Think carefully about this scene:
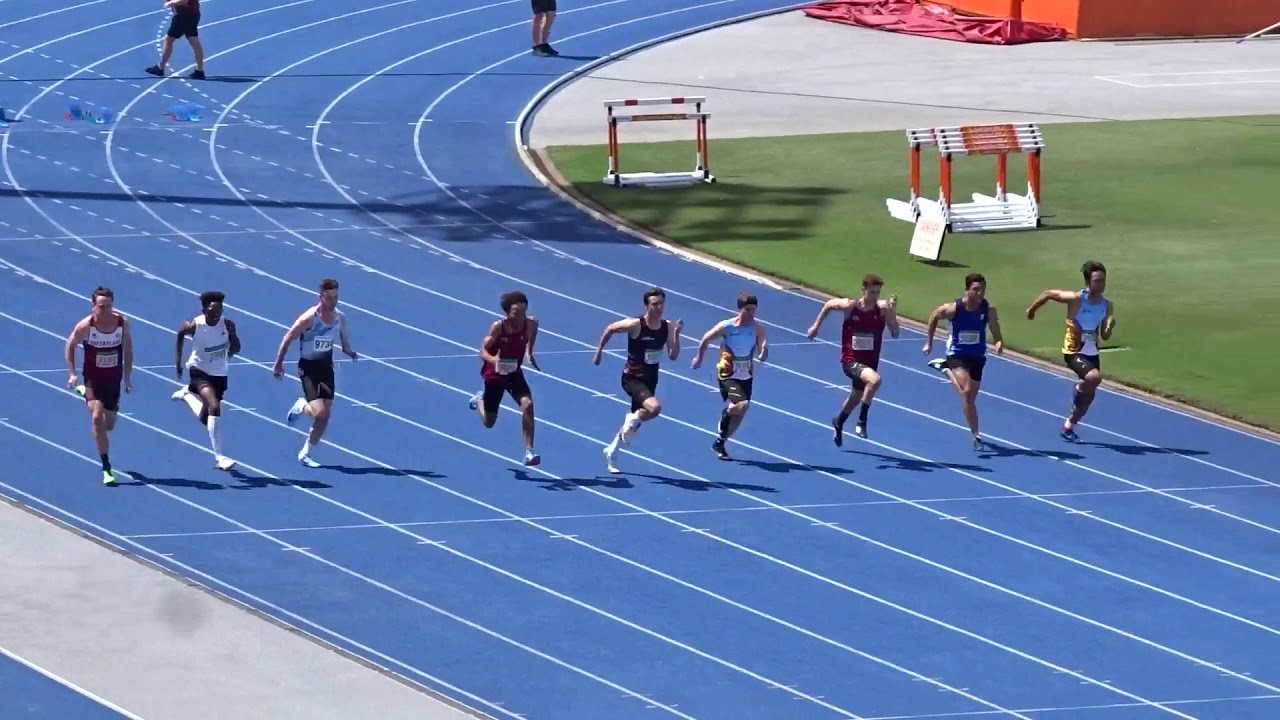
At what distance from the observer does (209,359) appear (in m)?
17.7

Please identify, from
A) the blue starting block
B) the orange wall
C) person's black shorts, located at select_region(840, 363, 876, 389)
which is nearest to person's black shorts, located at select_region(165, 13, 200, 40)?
the blue starting block

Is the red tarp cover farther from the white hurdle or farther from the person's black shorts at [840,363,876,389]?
the person's black shorts at [840,363,876,389]

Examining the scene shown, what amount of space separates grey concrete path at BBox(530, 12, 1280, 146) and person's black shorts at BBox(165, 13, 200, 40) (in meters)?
5.59

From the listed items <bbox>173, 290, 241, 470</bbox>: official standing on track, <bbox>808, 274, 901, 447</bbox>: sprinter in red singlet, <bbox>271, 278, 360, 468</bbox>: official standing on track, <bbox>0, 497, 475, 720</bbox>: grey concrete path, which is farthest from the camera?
<bbox>808, 274, 901, 447</bbox>: sprinter in red singlet

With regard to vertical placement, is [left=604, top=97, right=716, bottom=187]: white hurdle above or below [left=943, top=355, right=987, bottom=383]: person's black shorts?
above

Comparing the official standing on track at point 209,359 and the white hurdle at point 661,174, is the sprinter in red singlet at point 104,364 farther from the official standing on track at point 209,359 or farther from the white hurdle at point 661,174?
the white hurdle at point 661,174

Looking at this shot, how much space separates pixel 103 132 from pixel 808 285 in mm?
11793

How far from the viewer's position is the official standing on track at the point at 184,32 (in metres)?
34.0

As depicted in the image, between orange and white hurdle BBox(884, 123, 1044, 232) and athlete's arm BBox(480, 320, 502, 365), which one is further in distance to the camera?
orange and white hurdle BBox(884, 123, 1044, 232)

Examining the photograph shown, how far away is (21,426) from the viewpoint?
754 inches

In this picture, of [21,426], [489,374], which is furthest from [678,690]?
[21,426]

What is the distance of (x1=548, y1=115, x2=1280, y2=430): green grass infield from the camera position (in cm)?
2278

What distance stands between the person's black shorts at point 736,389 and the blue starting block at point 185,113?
16049 mm

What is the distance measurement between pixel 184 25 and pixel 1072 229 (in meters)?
14.7
